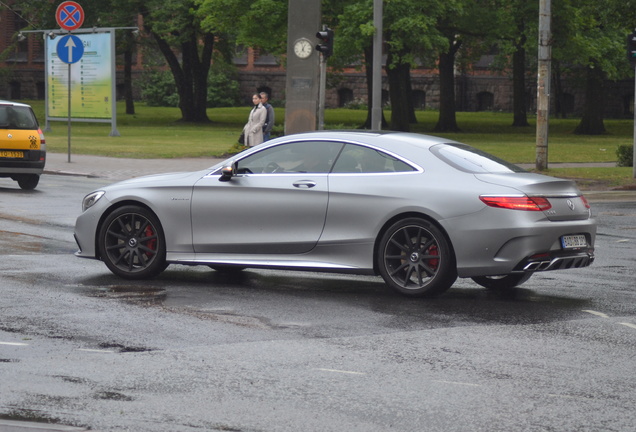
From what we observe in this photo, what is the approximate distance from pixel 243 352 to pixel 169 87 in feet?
238

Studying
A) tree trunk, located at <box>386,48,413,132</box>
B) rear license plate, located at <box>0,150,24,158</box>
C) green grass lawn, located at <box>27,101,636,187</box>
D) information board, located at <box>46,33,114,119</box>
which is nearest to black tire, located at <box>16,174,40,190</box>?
rear license plate, located at <box>0,150,24,158</box>

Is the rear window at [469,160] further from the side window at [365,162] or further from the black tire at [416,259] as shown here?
the black tire at [416,259]

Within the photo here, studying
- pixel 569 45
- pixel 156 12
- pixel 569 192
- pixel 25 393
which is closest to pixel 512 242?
pixel 569 192

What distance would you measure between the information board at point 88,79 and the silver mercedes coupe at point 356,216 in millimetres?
27236

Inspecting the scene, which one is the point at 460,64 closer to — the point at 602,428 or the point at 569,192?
the point at 569,192

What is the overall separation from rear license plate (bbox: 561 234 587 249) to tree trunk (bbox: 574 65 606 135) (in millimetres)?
43679

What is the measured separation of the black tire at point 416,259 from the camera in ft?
32.3

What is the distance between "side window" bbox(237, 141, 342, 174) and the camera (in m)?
10.7

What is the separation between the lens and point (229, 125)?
55.6 meters

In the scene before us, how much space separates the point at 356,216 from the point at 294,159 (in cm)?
92

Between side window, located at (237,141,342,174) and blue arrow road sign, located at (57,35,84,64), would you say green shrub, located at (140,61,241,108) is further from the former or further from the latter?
side window, located at (237,141,342,174)

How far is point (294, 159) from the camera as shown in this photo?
10742 mm

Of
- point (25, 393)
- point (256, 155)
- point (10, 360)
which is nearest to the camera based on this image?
point (25, 393)

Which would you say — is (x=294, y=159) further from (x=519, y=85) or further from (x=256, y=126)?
(x=519, y=85)
